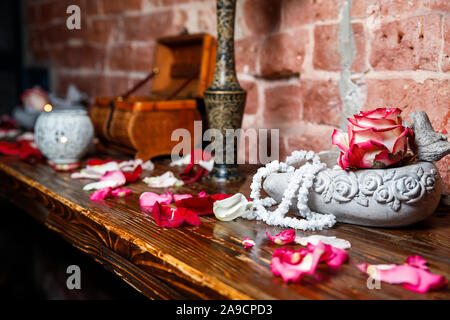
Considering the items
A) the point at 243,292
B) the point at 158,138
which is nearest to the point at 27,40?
the point at 158,138

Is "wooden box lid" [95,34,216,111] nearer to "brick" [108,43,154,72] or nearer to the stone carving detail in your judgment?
"brick" [108,43,154,72]

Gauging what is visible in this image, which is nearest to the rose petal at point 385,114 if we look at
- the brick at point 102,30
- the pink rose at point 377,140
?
the pink rose at point 377,140

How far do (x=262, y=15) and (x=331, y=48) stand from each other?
12.3 inches

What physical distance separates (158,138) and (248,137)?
30 cm

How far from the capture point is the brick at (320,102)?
1193 mm

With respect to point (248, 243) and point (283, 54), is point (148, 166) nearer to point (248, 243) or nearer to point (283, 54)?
point (283, 54)

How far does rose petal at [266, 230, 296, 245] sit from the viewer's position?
730mm

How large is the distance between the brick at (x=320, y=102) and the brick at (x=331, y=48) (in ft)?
0.16

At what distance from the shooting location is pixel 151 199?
0.97 metres

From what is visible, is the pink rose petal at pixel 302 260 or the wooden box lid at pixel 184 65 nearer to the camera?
the pink rose petal at pixel 302 260

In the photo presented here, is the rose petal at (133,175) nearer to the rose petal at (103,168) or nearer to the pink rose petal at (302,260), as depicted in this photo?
the rose petal at (103,168)

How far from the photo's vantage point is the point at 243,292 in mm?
563

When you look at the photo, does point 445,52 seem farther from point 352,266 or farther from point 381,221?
point 352,266

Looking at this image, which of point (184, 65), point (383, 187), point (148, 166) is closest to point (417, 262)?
point (383, 187)
